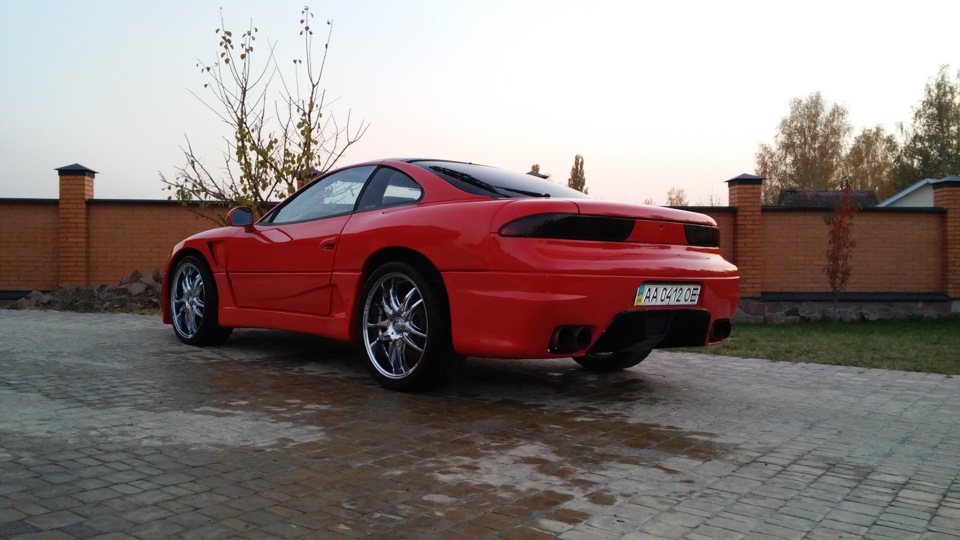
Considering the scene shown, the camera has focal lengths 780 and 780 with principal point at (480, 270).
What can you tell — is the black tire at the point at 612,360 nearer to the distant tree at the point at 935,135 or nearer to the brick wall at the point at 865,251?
the brick wall at the point at 865,251

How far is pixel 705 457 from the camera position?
3.53 metres

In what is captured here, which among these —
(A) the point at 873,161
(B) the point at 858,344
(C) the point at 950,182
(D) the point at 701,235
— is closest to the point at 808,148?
(A) the point at 873,161

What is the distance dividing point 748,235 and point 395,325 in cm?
1167

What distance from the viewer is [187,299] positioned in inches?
274

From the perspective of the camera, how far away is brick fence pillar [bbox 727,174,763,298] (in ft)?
48.9

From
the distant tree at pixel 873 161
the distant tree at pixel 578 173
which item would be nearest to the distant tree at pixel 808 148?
the distant tree at pixel 873 161

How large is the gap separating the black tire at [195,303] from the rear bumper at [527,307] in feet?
9.85

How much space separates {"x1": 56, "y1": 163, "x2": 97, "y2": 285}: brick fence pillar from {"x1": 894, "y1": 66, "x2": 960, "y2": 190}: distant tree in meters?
56.0

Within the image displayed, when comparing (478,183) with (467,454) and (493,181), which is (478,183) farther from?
(467,454)

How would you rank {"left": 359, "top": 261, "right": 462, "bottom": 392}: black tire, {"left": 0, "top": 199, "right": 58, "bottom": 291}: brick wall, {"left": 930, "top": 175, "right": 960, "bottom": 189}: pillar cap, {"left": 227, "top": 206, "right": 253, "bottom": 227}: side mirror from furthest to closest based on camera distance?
{"left": 930, "top": 175, "right": 960, "bottom": 189}: pillar cap, {"left": 0, "top": 199, "right": 58, "bottom": 291}: brick wall, {"left": 227, "top": 206, "right": 253, "bottom": 227}: side mirror, {"left": 359, "top": 261, "right": 462, "bottom": 392}: black tire

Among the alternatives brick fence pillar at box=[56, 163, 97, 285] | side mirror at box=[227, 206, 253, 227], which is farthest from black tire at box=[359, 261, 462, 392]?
brick fence pillar at box=[56, 163, 97, 285]

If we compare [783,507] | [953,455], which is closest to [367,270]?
[783,507]

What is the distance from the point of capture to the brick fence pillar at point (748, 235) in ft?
48.9

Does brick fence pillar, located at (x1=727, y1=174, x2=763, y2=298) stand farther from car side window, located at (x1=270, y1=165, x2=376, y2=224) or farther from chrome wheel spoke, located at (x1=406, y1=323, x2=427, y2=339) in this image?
chrome wheel spoke, located at (x1=406, y1=323, x2=427, y2=339)
